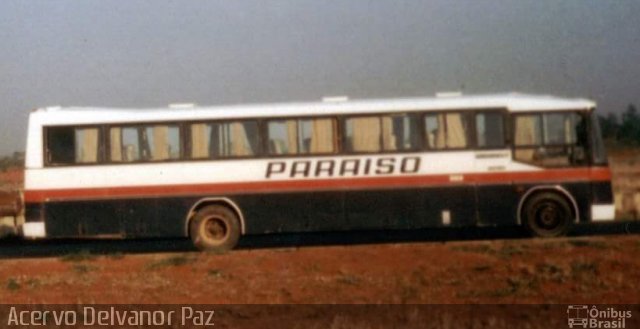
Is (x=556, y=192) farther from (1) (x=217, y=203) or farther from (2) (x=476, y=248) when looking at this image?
(1) (x=217, y=203)

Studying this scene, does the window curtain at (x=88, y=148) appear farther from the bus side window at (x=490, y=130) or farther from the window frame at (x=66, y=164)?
the bus side window at (x=490, y=130)

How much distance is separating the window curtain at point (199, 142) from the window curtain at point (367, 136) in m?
3.10

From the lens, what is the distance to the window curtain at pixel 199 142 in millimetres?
21766

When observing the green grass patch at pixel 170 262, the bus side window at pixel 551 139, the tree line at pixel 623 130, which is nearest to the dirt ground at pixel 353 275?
the green grass patch at pixel 170 262

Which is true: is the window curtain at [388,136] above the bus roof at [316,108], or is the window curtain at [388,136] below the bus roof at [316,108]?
below

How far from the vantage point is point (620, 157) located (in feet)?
252

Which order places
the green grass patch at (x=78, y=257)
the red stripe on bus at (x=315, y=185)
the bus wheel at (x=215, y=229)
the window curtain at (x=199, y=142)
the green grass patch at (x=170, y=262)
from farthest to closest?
1. the bus wheel at (x=215, y=229)
2. the window curtain at (x=199, y=142)
3. the red stripe on bus at (x=315, y=185)
4. the green grass patch at (x=78, y=257)
5. the green grass patch at (x=170, y=262)

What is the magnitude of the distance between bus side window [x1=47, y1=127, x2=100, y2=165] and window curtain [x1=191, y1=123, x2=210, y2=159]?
2.01m

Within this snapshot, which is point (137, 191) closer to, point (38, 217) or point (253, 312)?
point (38, 217)

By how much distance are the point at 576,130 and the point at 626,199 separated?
11.5m

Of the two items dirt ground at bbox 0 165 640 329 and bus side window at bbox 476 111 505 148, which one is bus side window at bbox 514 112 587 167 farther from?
dirt ground at bbox 0 165 640 329

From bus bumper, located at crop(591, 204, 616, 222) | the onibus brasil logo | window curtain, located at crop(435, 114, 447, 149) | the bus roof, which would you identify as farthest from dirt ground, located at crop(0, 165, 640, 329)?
the bus roof

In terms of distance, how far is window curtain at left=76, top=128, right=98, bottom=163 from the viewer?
71.7 feet

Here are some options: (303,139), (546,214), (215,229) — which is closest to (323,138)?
(303,139)
